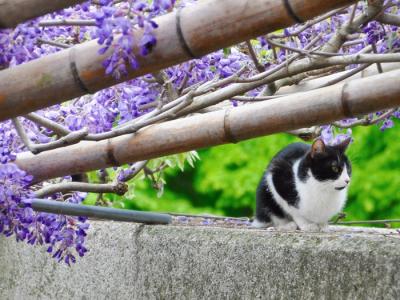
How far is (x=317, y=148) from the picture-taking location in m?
4.58

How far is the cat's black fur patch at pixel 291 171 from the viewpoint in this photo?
4.66 m

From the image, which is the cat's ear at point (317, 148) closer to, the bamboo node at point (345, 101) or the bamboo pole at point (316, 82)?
the bamboo pole at point (316, 82)

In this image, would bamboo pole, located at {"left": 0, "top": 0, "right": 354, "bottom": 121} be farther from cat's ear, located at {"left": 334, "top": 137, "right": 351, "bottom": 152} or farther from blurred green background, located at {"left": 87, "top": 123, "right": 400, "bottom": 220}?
blurred green background, located at {"left": 87, "top": 123, "right": 400, "bottom": 220}

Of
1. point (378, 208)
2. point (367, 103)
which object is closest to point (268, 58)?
point (367, 103)

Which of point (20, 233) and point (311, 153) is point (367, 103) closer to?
point (20, 233)

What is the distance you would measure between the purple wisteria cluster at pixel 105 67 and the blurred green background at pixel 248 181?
502cm

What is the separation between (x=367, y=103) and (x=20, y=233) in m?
1.21

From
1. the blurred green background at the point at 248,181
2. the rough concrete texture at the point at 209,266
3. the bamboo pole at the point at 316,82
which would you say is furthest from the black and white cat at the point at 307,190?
the blurred green background at the point at 248,181

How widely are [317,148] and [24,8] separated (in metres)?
2.74

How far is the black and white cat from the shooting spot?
15.3ft

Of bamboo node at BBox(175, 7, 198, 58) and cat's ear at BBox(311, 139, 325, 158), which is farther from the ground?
cat's ear at BBox(311, 139, 325, 158)

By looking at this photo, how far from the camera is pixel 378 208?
31.2ft

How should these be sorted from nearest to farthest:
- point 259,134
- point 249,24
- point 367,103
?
point 249,24 < point 367,103 < point 259,134

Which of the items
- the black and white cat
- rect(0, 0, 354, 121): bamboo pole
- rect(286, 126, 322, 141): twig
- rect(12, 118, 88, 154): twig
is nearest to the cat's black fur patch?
the black and white cat
